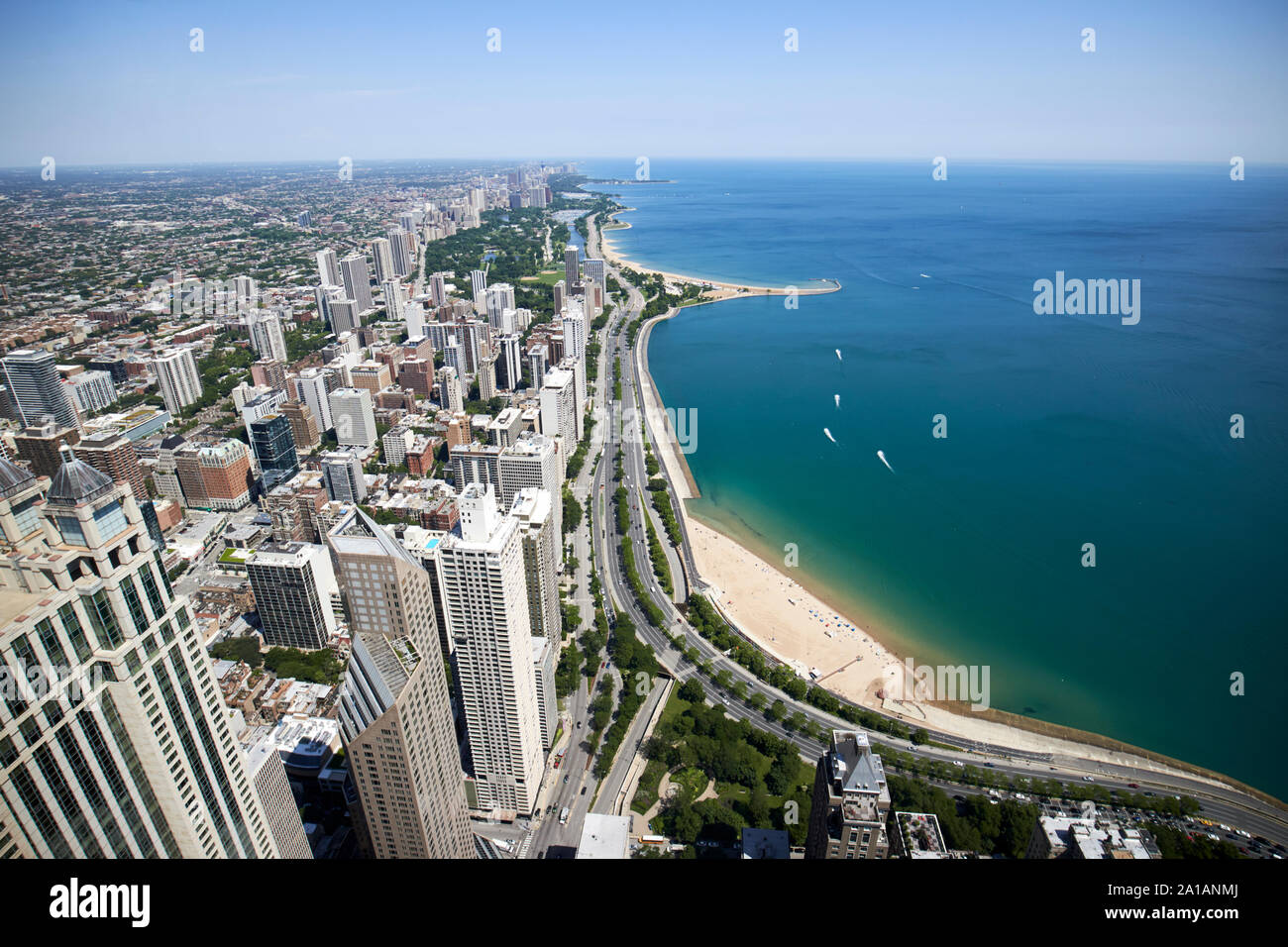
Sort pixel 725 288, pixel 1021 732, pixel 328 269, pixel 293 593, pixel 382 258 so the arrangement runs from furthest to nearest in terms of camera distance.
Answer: pixel 382 258 → pixel 725 288 → pixel 328 269 → pixel 293 593 → pixel 1021 732

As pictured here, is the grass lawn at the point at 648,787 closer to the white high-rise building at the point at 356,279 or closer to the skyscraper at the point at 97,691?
the skyscraper at the point at 97,691

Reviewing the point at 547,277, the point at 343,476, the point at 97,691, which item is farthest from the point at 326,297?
the point at 97,691

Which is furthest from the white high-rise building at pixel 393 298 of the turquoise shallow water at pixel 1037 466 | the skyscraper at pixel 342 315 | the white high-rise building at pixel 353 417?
the white high-rise building at pixel 353 417

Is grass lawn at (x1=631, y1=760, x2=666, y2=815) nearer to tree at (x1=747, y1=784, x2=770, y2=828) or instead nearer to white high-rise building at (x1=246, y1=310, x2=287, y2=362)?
tree at (x1=747, y1=784, x2=770, y2=828)

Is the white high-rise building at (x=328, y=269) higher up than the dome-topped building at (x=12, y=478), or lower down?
higher up

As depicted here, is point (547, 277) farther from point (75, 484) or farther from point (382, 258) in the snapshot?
point (75, 484)
